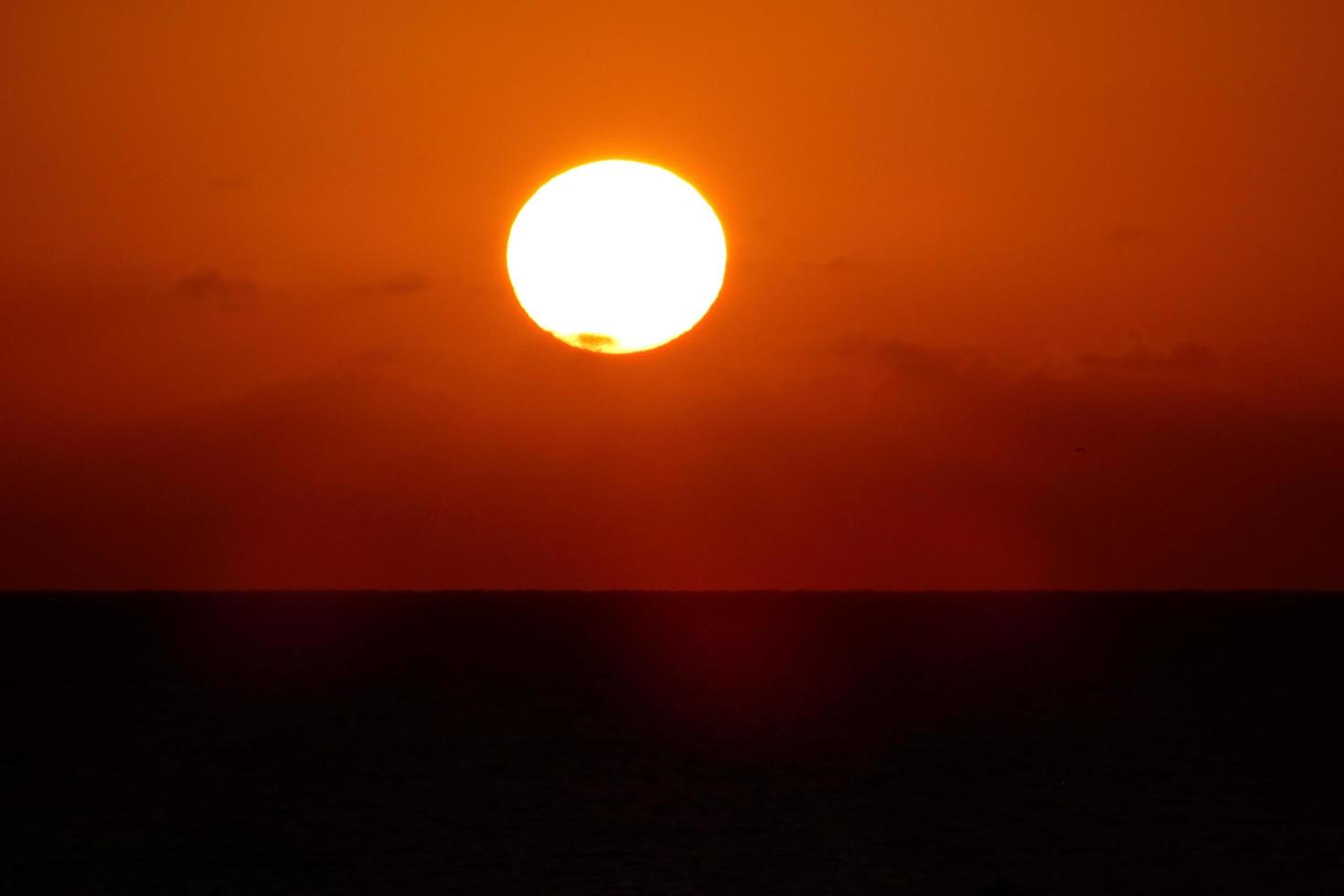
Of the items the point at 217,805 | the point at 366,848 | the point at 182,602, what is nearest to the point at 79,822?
the point at 217,805

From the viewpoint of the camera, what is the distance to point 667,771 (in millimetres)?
43094

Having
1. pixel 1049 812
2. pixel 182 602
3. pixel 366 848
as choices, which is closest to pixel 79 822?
pixel 366 848

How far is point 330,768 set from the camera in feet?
142

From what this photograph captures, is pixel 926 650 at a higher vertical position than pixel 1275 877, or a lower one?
higher

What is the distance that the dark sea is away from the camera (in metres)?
30.3

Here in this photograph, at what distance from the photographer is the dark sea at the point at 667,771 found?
3033 cm

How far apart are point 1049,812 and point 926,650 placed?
59.1m

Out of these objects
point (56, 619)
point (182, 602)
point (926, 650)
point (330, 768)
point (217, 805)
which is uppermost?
point (182, 602)

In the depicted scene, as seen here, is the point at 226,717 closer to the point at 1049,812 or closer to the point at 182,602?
the point at 1049,812

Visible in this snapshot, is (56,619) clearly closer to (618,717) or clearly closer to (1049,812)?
(618,717)

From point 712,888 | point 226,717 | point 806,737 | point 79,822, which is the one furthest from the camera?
point 226,717

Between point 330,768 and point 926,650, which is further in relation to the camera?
point 926,650

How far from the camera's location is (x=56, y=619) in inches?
5423

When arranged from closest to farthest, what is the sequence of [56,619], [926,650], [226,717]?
[226,717] → [926,650] → [56,619]
